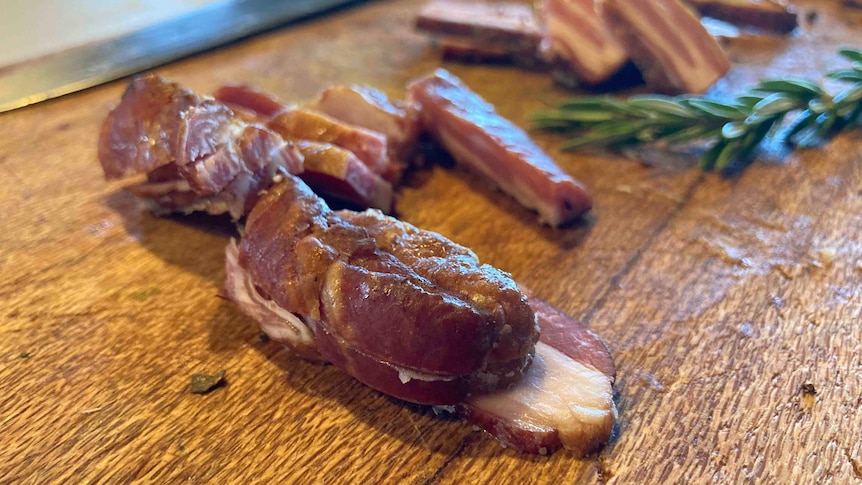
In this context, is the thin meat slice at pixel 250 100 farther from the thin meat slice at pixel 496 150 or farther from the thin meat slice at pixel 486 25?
the thin meat slice at pixel 486 25

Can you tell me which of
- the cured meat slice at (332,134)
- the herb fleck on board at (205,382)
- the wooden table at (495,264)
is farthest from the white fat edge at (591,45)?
the herb fleck on board at (205,382)

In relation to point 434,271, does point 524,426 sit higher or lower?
lower

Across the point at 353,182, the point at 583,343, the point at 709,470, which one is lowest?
the point at 709,470

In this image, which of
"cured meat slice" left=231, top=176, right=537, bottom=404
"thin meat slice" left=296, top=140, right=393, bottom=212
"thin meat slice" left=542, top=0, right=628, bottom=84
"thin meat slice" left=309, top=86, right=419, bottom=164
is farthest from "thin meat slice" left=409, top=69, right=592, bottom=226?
"thin meat slice" left=542, top=0, right=628, bottom=84

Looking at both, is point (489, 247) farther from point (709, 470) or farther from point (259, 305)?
point (709, 470)

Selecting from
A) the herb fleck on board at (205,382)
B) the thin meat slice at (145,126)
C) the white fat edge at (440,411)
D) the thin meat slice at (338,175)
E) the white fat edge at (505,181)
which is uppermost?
the thin meat slice at (145,126)

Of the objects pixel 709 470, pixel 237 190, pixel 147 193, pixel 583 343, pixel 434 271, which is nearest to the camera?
pixel 709 470

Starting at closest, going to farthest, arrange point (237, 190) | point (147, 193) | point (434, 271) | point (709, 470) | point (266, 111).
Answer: point (709, 470) → point (434, 271) → point (237, 190) → point (147, 193) → point (266, 111)

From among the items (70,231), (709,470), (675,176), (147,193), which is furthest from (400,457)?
(675,176)
